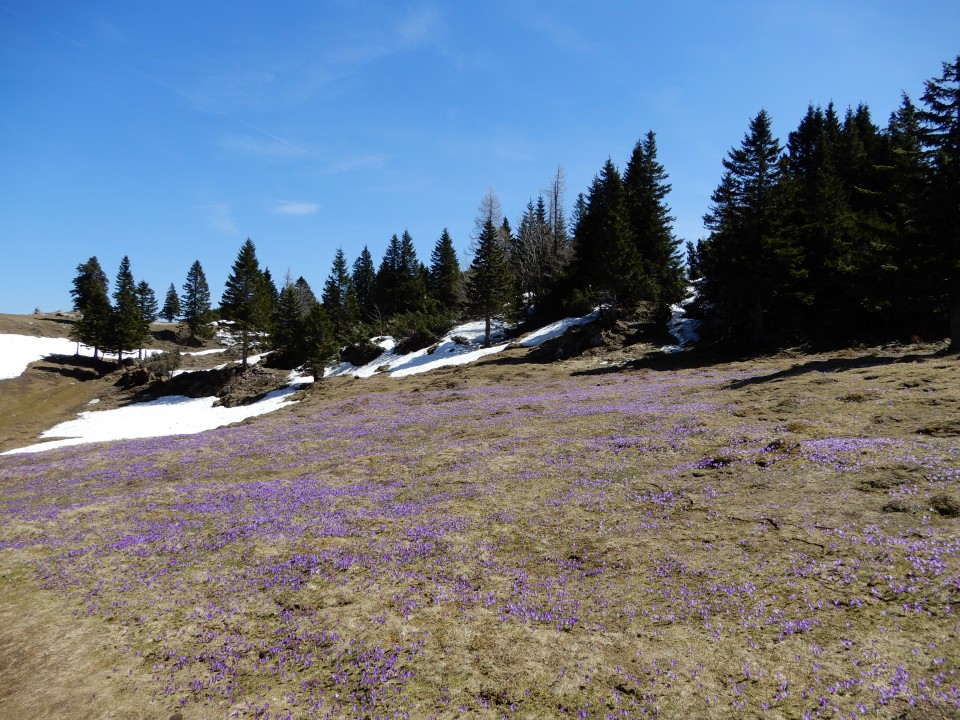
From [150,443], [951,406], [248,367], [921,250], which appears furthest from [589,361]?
[248,367]

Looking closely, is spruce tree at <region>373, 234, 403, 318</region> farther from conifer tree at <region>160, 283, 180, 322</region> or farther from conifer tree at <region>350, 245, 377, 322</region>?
conifer tree at <region>160, 283, 180, 322</region>

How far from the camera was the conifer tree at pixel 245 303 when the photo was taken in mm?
64875

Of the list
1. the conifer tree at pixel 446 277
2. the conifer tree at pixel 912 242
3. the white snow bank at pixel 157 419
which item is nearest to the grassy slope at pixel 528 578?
the conifer tree at pixel 912 242

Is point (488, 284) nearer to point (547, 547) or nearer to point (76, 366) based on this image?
point (547, 547)

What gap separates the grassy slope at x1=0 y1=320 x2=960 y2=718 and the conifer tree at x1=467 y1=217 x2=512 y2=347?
39747 mm

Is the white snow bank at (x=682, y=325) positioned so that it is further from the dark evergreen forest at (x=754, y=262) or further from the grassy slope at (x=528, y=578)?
the grassy slope at (x=528, y=578)

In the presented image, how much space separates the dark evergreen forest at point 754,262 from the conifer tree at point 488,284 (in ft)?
0.60

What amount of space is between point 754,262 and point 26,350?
333 feet

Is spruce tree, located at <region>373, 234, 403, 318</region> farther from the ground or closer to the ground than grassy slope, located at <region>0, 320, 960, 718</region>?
farther from the ground

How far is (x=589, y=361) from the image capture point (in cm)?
4172

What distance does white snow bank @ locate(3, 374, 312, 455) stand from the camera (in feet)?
123

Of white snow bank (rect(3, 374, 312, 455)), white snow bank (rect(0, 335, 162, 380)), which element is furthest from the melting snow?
white snow bank (rect(0, 335, 162, 380))

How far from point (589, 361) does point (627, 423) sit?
79.0 feet

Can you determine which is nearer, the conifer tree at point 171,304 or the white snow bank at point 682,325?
the white snow bank at point 682,325
